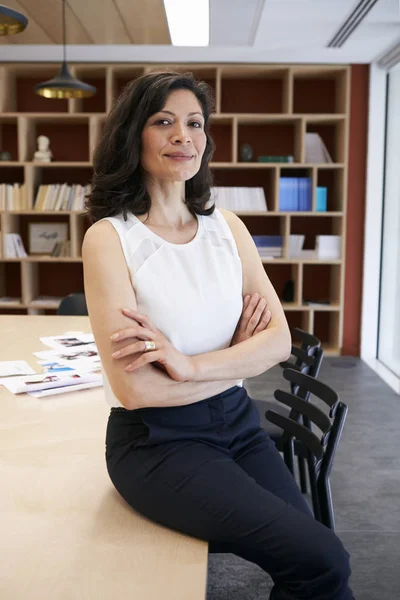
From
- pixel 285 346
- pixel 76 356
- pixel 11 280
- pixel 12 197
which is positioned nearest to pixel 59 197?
pixel 12 197

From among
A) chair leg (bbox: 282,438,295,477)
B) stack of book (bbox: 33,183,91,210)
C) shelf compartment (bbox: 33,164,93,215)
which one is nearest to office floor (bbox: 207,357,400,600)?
chair leg (bbox: 282,438,295,477)

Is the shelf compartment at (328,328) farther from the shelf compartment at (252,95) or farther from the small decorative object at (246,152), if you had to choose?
the shelf compartment at (252,95)

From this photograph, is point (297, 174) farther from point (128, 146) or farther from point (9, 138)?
point (128, 146)

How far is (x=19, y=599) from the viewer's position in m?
1.02

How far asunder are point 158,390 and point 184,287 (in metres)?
0.25

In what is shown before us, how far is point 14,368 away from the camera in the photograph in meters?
2.47

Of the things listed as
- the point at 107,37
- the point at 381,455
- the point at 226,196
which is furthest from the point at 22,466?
the point at 226,196

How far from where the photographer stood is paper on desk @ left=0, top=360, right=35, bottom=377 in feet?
7.91

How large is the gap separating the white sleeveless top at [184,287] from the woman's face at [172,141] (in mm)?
147

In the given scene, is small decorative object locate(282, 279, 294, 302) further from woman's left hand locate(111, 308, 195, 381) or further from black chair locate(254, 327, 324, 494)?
woman's left hand locate(111, 308, 195, 381)

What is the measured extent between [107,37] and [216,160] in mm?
1832

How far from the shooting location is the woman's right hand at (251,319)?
1611 millimetres

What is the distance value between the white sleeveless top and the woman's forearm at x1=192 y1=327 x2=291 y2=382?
0.05 metres

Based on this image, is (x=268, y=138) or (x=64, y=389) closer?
(x=64, y=389)
